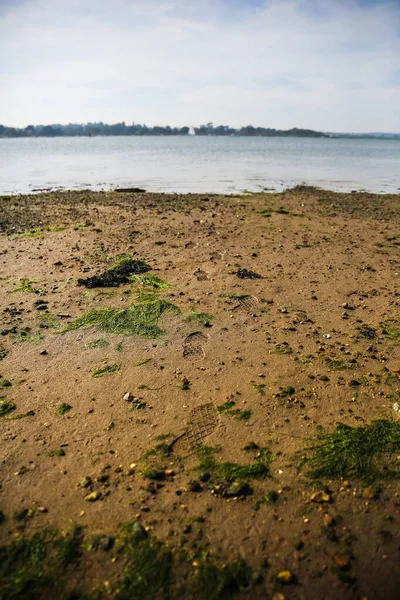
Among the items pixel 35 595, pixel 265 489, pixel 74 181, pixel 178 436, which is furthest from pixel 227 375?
pixel 74 181

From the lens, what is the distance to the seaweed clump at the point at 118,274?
841 centimetres

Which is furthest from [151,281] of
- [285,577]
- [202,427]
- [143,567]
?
[285,577]

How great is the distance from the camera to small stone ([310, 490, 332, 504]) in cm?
363

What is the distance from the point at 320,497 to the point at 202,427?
1440 mm

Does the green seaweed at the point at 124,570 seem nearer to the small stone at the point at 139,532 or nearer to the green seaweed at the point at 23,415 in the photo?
the small stone at the point at 139,532

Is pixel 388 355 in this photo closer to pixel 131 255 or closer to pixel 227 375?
pixel 227 375

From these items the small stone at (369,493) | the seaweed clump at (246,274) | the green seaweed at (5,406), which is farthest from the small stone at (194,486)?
the seaweed clump at (246,274)

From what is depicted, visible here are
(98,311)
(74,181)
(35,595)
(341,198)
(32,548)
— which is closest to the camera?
(35,595)

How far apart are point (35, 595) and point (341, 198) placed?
63.7ft

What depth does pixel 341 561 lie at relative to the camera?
123 inches

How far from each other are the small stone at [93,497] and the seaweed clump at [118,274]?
5.18m

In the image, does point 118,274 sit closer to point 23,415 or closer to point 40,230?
point 23,415

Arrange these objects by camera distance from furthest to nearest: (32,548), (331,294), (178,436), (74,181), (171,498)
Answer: (74,181), (331,294), (178,436), (171,498), (32,548)

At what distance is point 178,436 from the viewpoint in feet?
14.4
